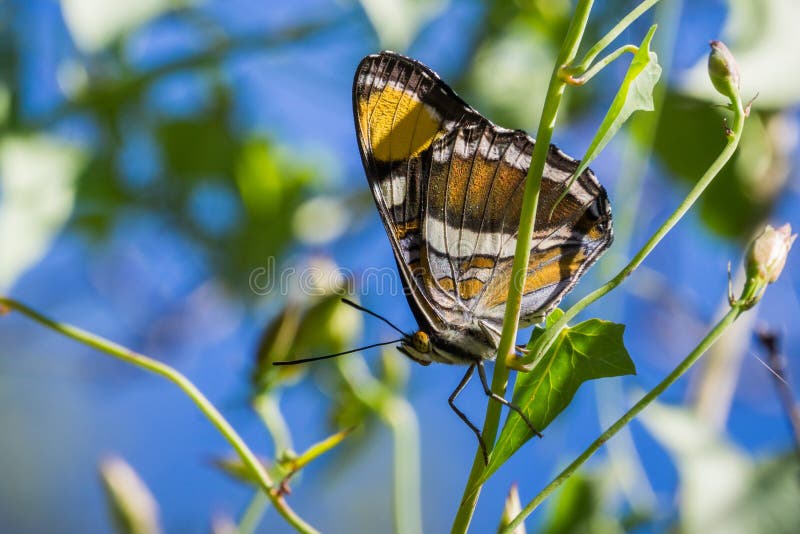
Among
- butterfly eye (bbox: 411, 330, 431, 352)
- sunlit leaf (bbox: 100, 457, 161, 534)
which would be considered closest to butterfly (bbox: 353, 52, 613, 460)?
butterfly eye (bbox: 411, 330, 431, 352)

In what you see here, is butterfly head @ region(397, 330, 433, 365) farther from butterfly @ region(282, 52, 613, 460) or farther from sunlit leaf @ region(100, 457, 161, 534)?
sunlit leaf @ region(100, 457, 161, 534)

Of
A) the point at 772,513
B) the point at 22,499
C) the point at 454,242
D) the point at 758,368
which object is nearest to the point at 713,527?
the point at 772,513

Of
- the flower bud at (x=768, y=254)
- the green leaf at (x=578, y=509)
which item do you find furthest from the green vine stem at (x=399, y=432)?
the flower bud at (x=768, y=254)

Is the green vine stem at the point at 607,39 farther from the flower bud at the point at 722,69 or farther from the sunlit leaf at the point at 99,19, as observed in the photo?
the sunlit leaf at the point at 99,19

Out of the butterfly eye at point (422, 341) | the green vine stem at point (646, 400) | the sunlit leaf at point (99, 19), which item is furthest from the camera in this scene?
the sunlit leaf at point (99, 19)

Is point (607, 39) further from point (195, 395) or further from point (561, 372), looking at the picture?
point (195, 395)

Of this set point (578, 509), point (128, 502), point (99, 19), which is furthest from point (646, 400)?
point (99, 19)

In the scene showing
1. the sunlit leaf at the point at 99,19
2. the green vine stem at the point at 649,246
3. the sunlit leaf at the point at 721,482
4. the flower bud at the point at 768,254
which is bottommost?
the sunlit leaf at the point at 721,482

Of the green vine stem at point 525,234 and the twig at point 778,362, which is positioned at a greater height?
the green vine stem at point 525,234

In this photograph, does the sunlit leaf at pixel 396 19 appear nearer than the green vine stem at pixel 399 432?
No
